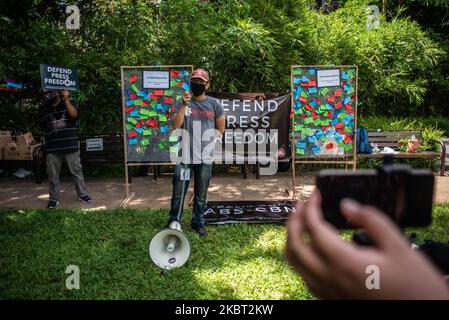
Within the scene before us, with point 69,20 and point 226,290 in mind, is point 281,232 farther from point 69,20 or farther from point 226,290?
point 69,20

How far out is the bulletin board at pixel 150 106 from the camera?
599cm

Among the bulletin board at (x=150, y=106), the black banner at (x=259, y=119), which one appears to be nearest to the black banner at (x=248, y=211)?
the black banner at (x=259, y=119)

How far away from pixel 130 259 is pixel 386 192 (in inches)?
141

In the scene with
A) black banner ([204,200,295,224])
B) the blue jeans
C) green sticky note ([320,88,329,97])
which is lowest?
black banner ([204,200,295,224])

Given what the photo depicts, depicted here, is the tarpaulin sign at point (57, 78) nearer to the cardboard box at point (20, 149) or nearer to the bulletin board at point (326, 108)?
the cardboard box at point (20, 149)

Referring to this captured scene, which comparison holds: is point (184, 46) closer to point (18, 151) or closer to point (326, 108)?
point (326, 108)

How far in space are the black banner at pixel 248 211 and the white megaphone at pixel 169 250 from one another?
133 centimetres

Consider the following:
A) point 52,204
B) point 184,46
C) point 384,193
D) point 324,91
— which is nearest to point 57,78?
point 52,204

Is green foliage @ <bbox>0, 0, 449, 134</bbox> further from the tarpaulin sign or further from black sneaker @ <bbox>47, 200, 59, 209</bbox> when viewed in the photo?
black sneaker @ <bbox>47, 200, 59, 209</bbox>

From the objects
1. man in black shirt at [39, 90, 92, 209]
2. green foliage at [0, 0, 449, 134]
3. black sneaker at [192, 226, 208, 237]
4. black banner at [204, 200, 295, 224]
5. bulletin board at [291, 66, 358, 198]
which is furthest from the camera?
green foliage at [0, 0, 449, 134]

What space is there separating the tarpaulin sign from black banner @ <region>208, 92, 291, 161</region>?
233 cm

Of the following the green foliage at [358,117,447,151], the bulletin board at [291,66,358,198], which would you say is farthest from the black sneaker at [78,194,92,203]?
the green foliage at [358,117,447,151]

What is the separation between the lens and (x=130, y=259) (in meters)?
4.00

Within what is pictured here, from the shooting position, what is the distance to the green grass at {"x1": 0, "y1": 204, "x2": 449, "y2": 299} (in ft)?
11.0
